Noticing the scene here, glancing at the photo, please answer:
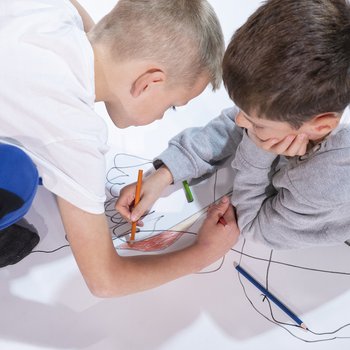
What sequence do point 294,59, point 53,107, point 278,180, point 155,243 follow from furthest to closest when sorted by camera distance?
point 155,243
point 278,180
point 53,107
point 294,59

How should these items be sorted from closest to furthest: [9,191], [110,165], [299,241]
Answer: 1. [9,191]
2. [299,241]
3. [110,165]

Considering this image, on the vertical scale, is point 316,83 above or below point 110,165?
above

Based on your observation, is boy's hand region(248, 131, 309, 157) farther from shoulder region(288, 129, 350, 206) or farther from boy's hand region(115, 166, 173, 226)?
boy's hand region(115, 166, 173, 226)

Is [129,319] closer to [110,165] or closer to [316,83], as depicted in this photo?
[110,165]

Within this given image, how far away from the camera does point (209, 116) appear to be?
39.4 inches

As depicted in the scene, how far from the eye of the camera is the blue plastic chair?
61 cm

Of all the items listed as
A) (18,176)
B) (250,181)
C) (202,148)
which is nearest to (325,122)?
(250,181)

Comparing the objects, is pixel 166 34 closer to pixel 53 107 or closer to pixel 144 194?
pixel 53 107

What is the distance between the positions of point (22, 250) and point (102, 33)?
0.41 meters

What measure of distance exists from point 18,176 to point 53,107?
12 centimetres

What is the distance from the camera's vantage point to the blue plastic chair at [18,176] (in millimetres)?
606

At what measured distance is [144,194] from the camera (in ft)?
2.71

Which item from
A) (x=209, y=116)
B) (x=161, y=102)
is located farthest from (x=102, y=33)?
(x=209, y=116)

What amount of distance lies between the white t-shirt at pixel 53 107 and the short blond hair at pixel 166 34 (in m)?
0.06
